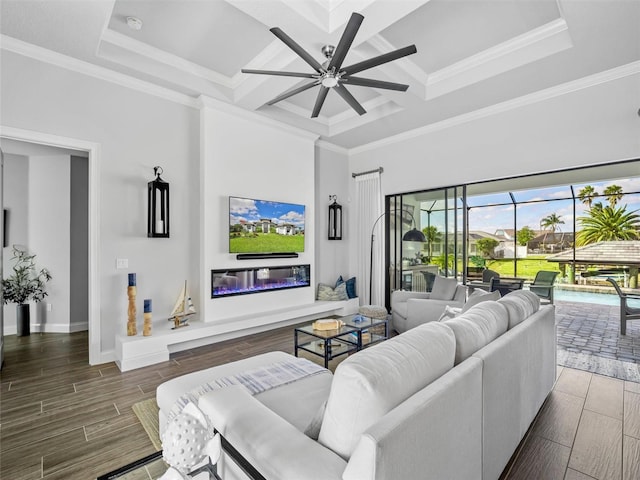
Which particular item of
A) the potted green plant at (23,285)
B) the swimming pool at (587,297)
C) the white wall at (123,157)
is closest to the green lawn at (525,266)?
the swimming pool at (587,297)

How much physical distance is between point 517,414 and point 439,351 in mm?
1022

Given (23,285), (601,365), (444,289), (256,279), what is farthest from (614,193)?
(23,285)

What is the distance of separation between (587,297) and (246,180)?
8.20 metres

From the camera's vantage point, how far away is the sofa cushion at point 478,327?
1593mm

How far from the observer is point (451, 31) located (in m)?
3.07

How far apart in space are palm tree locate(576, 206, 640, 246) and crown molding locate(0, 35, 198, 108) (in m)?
8.95

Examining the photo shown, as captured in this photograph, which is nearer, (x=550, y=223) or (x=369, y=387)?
(x=369, y=387)

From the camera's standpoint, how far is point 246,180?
449 cm

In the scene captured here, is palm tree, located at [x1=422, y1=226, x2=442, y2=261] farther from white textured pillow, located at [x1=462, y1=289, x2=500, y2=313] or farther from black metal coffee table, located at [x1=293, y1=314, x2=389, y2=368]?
black metal coffee table, located at [x1=293, y1=314, x2=389, y2=368]

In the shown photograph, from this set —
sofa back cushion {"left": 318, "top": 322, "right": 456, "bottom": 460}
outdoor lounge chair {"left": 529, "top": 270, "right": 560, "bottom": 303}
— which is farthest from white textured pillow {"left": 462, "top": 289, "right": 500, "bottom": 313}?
outdoor lounge chair {"left": 529, "top": 270, "right": 560, "bottom": 303}

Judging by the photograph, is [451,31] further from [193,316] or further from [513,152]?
[193,316]

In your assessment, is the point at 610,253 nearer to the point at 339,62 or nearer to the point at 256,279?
the point at 256,279

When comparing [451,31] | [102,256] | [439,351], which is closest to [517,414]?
[439,351]

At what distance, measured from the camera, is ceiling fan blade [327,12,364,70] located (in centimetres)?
207
